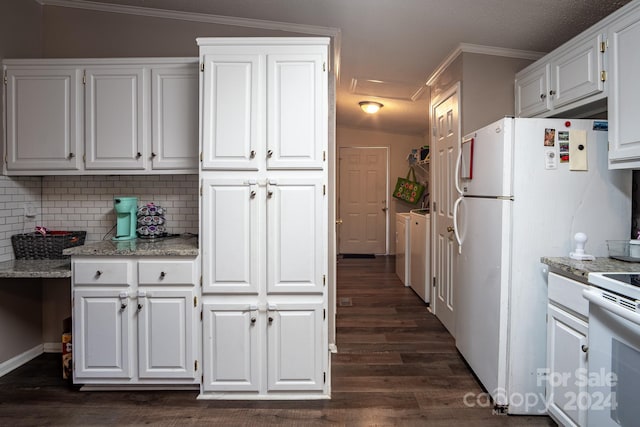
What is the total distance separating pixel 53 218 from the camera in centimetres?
292

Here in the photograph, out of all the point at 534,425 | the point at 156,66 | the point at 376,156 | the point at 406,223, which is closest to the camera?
the point at 534,425

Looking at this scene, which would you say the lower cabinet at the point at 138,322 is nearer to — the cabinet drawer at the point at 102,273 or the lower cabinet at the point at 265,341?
the cabinet drawer at the point at 102,273

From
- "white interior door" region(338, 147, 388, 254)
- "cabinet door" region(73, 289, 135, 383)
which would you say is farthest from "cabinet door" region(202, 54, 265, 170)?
"white interior door" region(338, 147, 388, 254)

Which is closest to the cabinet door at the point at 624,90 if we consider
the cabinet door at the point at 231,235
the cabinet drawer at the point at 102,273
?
the cabinet door at the point at 231,235

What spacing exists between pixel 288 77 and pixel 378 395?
1.94 metres

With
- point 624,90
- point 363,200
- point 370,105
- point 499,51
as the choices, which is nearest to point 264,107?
point 624,90

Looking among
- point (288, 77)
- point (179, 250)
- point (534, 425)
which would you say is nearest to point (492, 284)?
point (534, 425)

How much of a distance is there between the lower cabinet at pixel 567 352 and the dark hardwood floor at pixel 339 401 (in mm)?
281

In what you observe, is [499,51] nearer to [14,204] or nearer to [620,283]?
[620,283]

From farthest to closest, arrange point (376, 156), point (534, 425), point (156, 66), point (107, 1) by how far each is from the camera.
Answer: point (376, 156) → point (107, 1) → point (156, 66) → point (534, 425)

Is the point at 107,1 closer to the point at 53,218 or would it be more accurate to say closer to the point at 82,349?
the point at 53,218

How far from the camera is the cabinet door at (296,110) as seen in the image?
2234 millimetres

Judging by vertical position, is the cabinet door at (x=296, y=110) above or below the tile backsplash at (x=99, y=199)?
above

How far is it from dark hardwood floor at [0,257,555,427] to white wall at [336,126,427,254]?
173 inches
